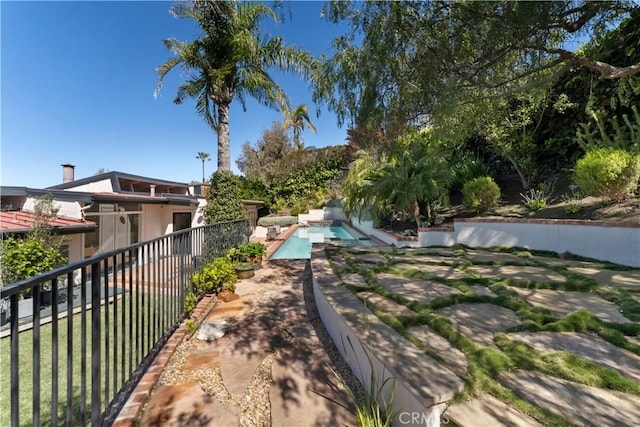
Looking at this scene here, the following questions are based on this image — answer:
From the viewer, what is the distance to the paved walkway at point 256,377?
2.21 m

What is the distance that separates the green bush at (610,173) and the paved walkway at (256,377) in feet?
21.4

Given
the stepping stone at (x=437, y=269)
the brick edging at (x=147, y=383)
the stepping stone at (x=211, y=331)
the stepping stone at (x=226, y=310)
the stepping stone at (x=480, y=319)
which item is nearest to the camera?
the brick edging at (x=147, y=383)

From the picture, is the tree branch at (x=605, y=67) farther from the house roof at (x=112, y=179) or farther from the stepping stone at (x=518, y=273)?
the house roof at (x=112, y=179)

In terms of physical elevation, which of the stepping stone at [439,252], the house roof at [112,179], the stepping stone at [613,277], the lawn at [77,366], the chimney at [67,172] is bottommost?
the lawn at [77,366]

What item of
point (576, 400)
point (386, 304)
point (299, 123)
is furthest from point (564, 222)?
point (299, 123)

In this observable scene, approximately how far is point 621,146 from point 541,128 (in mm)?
3101

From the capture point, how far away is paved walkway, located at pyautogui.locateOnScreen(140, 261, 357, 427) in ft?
7.23

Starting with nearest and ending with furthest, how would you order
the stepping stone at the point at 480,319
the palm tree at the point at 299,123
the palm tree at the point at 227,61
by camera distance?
the stepping stone at the point at 480,319 < the palm tree at the point at 227,61 < the palm tree at the point at 299,123

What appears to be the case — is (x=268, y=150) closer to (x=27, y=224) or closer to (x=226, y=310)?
(x=27, y=224)

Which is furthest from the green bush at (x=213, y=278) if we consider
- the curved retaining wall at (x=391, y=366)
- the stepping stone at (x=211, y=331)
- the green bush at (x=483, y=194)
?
the green bush at (x=483, y=194)

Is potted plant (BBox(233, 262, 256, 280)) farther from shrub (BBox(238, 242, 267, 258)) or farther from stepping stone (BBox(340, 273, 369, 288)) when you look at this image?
stepping stone (BBox(340, 273, 369, 288))

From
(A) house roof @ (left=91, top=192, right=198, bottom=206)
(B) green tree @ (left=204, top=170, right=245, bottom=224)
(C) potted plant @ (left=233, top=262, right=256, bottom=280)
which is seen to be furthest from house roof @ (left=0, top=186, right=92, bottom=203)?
(C) potted plant @ (left=233, top=262, right=256, bottom=280)

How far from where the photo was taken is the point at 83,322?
178 cm

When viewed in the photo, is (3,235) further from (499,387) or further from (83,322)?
(499,387)
